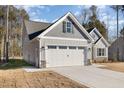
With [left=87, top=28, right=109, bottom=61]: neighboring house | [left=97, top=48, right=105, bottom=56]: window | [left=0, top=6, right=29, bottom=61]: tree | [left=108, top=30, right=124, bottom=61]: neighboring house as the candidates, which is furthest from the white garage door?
[left=0, top=6, right=29, bottom=61]: tree

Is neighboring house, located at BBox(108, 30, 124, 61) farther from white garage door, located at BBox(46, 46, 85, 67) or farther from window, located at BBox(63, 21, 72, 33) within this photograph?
window, located at BBox(63, 21, 72, 33)

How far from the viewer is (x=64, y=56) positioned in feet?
68.4

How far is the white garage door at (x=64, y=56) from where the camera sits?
2000cm

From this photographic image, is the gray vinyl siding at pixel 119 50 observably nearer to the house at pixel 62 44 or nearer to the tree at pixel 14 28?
the house at pixel 62 44

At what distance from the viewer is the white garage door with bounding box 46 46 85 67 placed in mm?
20000

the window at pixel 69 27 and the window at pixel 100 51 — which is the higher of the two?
the window at pixel 69 27

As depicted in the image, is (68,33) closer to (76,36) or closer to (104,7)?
(76,36)

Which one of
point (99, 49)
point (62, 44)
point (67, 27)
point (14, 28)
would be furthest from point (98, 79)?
point (14, 28)

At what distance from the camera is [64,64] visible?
20.8 metres

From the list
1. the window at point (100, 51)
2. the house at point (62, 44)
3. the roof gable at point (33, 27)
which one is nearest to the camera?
the house at point (62, 44)

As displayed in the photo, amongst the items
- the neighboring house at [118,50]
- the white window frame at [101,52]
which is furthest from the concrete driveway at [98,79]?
the neighboring house at [118,50]

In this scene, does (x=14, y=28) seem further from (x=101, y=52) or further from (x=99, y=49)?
(x=101, y=52)
